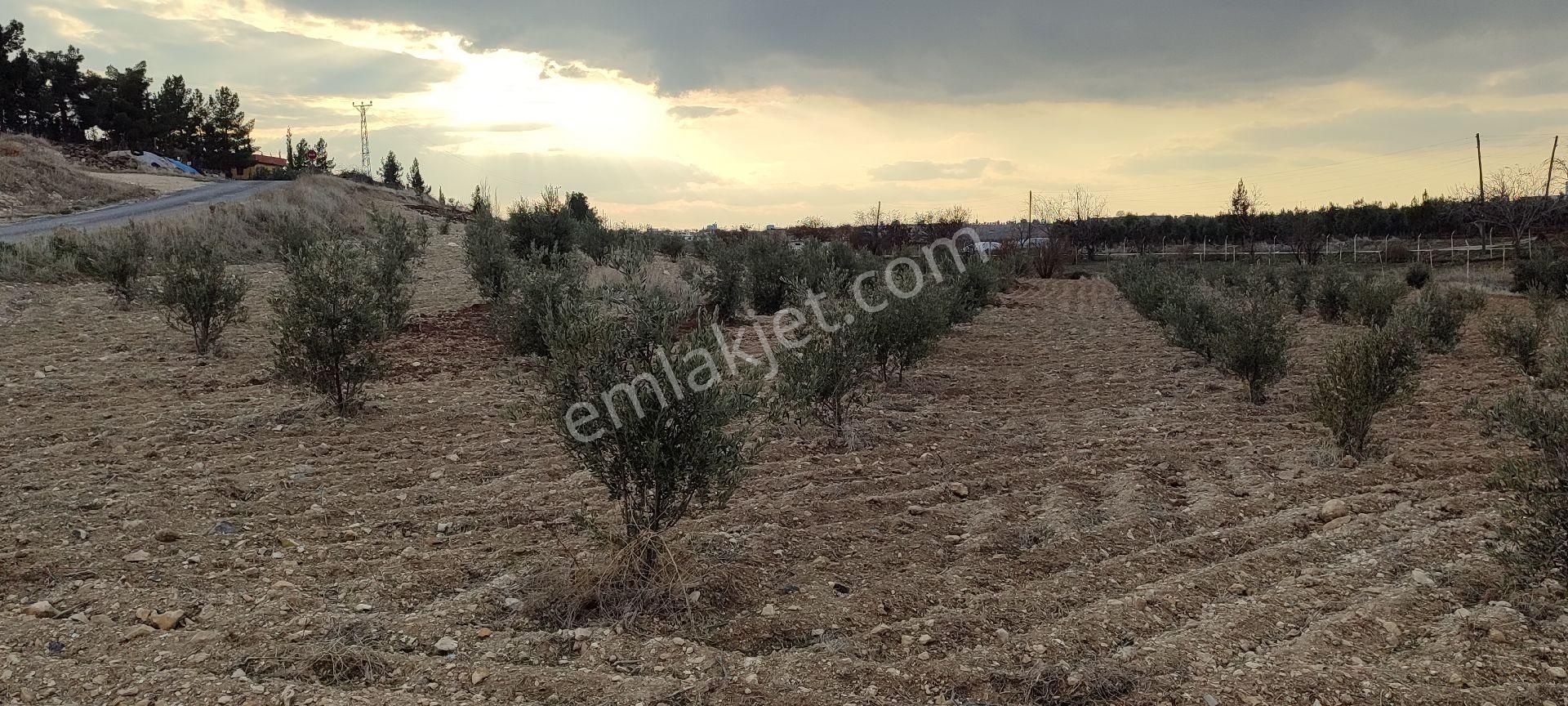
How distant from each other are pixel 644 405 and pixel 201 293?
820 centimetres

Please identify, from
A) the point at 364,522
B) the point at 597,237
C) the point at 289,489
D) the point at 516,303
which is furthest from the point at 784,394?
the point at 597,237

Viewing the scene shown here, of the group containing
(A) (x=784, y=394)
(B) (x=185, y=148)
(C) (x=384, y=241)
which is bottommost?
(A) (x=784, y=394)

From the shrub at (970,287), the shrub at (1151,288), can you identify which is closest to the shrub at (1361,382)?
the shrub at (970,287)

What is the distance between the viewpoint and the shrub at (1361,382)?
641cm

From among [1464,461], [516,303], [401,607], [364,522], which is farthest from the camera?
A: [516,303]

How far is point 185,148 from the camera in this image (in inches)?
1994

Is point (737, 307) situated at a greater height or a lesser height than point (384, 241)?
lesser

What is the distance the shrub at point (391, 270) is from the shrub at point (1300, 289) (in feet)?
55.4

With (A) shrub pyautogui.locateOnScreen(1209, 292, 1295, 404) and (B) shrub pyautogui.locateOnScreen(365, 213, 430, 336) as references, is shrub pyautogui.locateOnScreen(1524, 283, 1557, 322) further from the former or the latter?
(B) shrub pyautogui.locateOnScreen(365, 213, 430, 336)

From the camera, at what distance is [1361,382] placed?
251 inches

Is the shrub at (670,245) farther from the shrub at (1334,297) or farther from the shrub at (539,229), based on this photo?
the shrub at (1334,297)

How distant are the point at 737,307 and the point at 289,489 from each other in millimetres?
10570

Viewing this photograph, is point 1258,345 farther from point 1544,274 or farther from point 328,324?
point 1544,274

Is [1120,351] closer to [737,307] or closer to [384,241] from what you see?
[737,307]
